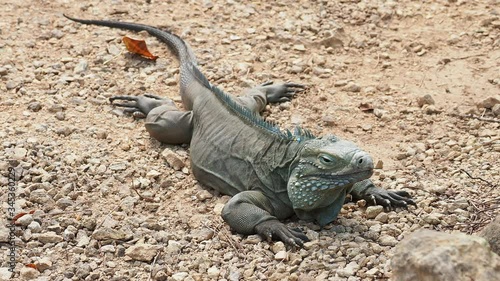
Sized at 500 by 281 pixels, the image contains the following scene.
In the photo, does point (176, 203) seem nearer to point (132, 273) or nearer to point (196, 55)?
point (132, 273)

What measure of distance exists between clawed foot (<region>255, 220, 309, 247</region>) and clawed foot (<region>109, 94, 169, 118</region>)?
235 cm

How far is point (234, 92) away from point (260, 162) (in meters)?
1.99

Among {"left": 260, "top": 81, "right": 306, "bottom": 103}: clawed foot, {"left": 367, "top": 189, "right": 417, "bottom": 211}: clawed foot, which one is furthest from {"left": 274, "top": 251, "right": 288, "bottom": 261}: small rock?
{"left": 260, "top": 81, "right": 306, "bottom": 103}: clawed foot

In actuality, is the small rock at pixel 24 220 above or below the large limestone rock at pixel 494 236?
below

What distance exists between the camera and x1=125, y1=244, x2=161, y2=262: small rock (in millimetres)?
6227

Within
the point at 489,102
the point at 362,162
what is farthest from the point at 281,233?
the point at 489,102

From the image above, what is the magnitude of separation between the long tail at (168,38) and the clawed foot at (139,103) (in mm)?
553

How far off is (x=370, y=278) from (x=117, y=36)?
5.19 meters

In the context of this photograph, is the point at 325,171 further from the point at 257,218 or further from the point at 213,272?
the point at 213,272

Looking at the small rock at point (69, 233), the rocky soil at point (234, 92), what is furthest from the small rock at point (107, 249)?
the small rock at point (69, 233)

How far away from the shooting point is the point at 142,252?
246 inches

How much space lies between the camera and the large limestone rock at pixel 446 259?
14.2ft

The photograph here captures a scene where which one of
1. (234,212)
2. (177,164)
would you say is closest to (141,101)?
(177,164)

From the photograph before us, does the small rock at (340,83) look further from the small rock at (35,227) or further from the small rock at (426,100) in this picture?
the small rock at (35,227)
